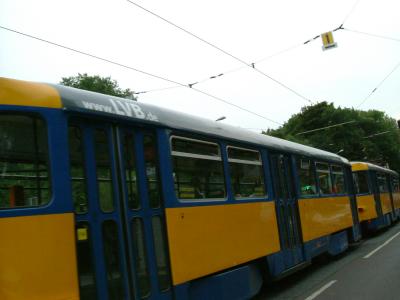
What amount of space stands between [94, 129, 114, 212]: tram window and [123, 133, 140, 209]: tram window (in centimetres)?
26

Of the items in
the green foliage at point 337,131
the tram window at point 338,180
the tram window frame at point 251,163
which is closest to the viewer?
the tram window frame at point 251,163

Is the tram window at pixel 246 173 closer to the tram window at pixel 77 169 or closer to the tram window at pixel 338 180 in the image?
the tram window at pixel 77 169

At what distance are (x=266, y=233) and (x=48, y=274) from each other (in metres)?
5.03

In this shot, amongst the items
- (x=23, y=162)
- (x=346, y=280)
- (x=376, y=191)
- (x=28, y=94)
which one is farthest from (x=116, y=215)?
(x=376, y=191)

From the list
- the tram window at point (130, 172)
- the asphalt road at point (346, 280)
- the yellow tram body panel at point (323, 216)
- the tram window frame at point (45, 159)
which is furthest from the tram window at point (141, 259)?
the yellow tram body panel at point (323, 216)

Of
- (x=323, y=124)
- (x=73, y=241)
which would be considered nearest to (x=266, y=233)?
(x=73, y=241)

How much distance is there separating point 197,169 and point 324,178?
7.22m

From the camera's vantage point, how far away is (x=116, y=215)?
542 cm

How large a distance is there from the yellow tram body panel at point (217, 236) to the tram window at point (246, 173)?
20 cm

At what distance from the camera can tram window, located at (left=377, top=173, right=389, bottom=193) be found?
2353 centimetres

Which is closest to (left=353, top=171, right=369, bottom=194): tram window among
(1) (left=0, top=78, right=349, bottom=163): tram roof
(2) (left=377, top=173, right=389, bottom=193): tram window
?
(2) (left=377, top=173, right=389, bottom=193): tram window

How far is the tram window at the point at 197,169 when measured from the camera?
262 inches

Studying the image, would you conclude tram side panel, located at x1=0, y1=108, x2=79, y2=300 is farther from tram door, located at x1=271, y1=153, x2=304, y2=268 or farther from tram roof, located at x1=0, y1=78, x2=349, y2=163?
tram door, located at x1=271, y1=153, x2=304, y2=268

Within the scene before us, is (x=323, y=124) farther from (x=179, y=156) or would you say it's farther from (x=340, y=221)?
(x=179, y=156)
